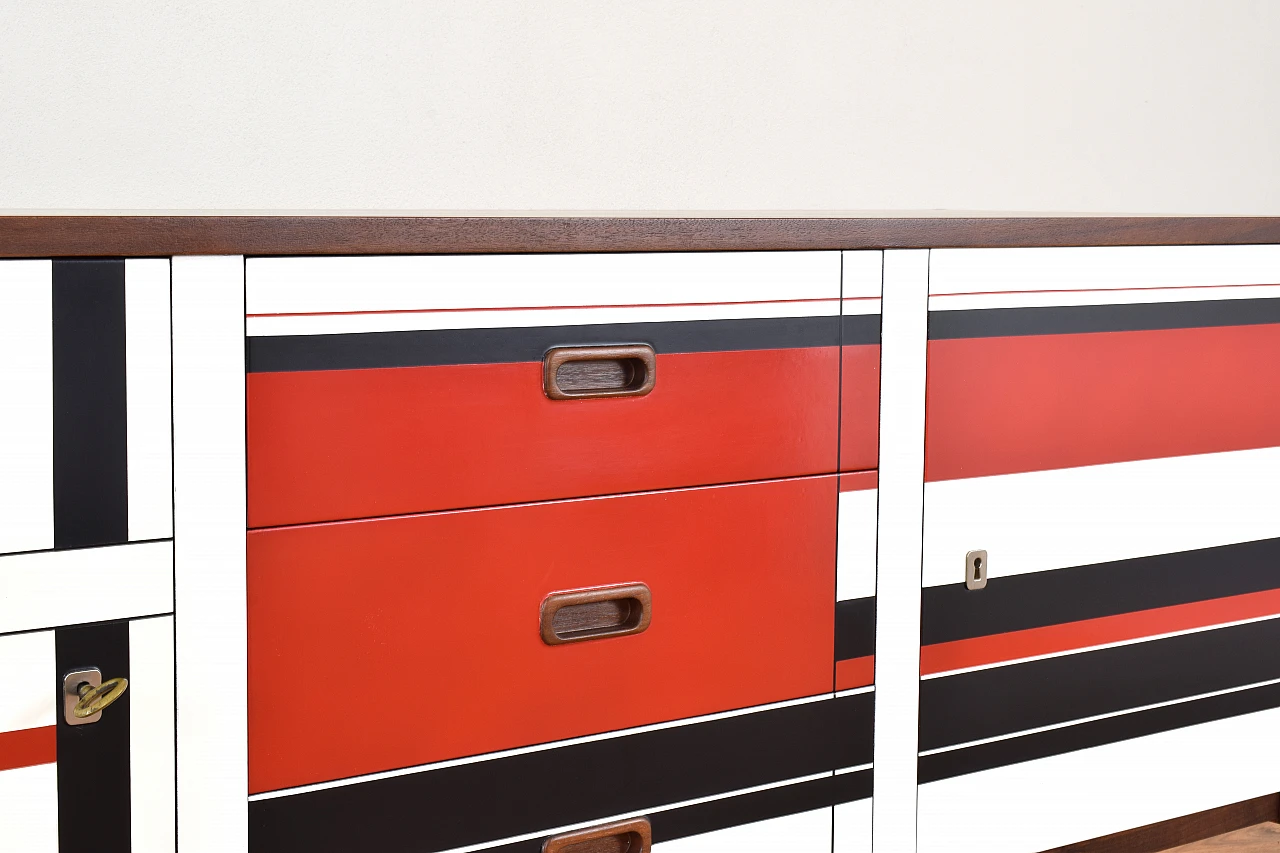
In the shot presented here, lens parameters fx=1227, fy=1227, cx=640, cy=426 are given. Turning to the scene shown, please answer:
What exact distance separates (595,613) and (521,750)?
15cm

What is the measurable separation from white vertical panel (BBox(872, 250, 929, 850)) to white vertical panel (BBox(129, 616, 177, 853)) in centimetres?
74

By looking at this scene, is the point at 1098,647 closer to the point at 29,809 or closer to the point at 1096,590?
the point at 1096,590

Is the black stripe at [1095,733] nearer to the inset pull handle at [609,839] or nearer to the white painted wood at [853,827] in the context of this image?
the white painted wood at [853,827]

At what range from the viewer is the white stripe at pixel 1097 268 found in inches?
53.9

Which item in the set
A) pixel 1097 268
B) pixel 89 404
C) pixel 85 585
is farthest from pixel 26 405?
pixel 1097 268

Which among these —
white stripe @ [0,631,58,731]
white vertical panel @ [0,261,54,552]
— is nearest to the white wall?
white vertical panel @ [0,261,54,552]

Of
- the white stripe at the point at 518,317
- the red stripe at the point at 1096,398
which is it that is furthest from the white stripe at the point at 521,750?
the white stripe at the point at 518,317

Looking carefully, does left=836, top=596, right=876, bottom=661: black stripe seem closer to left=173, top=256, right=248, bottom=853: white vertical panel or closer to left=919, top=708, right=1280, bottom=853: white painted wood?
left=919, top=708, right=1280, bottom=853: white painted wood

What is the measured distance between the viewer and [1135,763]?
1553 mm

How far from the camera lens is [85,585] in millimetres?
1057

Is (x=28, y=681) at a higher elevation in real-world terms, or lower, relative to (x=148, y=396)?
lower

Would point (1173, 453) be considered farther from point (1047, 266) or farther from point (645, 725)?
point (645, 725)

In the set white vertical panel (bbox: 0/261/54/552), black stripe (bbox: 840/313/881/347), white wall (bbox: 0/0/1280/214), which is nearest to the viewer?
white vertical panel (bbox: 0/261/54/552)

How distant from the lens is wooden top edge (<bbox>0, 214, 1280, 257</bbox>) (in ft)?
3.35
